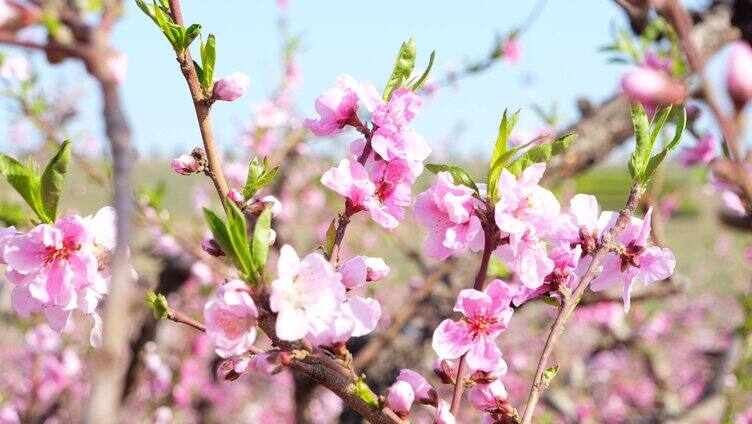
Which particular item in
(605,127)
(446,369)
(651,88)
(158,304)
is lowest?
(605,127)

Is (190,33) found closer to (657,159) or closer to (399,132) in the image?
(399,132)

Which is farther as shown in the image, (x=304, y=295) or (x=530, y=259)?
(x=530, y=259)

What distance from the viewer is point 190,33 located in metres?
0.96

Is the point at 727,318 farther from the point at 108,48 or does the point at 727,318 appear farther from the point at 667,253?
the point at 108,48

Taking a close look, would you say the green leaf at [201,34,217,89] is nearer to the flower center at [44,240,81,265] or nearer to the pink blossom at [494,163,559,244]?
the flower center at [44,240,81,265]

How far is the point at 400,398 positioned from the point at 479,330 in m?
0.15

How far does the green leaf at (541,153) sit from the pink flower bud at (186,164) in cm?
42

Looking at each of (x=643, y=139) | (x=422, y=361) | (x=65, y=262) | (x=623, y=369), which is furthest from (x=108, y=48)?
(x=623, y=369)

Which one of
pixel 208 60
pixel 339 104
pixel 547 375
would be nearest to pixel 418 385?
pixel 547 375

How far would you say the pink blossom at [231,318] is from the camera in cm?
81

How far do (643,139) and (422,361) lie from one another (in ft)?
6.77

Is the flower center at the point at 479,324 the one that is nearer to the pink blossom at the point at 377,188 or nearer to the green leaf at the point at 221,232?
the pink blossom at the point at 377,188

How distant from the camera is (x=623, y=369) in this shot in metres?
7.11

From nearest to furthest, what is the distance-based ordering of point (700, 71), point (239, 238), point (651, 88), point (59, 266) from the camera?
point (700, 71) < point (651, 88) < point (239, 238) < point (59, 266)
